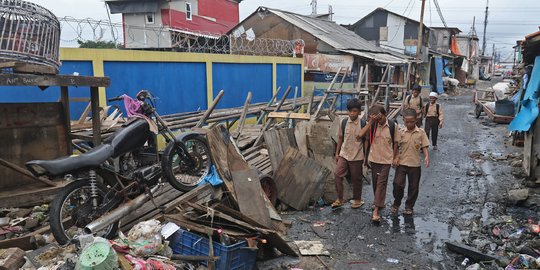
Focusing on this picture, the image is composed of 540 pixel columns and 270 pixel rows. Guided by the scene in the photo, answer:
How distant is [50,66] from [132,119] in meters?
1.13

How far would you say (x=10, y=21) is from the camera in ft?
12.0

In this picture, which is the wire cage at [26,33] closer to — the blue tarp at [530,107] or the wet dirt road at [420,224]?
the wet dirt road at [420,224]

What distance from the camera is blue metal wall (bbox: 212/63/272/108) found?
12.8 meters

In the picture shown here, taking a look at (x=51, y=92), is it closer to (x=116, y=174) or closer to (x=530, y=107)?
(x=116, y=174)

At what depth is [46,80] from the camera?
3.85 meters

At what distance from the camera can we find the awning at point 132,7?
26.8m

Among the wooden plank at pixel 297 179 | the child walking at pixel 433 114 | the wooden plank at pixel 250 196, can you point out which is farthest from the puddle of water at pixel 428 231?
the child walking at pixel 433 114

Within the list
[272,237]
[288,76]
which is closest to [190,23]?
[288,76]

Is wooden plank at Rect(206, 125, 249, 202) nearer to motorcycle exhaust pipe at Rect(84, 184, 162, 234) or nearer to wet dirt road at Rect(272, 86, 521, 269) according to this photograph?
motorcycle exhaust pipe at Rect(84, 184, 162, 234)

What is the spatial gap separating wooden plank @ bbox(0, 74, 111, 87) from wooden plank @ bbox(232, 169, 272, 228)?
6.43 ft

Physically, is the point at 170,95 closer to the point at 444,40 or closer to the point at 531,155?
the point at 531,155

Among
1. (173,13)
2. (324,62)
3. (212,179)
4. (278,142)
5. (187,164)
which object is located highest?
(173,13)

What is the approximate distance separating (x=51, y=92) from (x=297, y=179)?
218 inches

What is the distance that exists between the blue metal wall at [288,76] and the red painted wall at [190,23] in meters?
12.3
